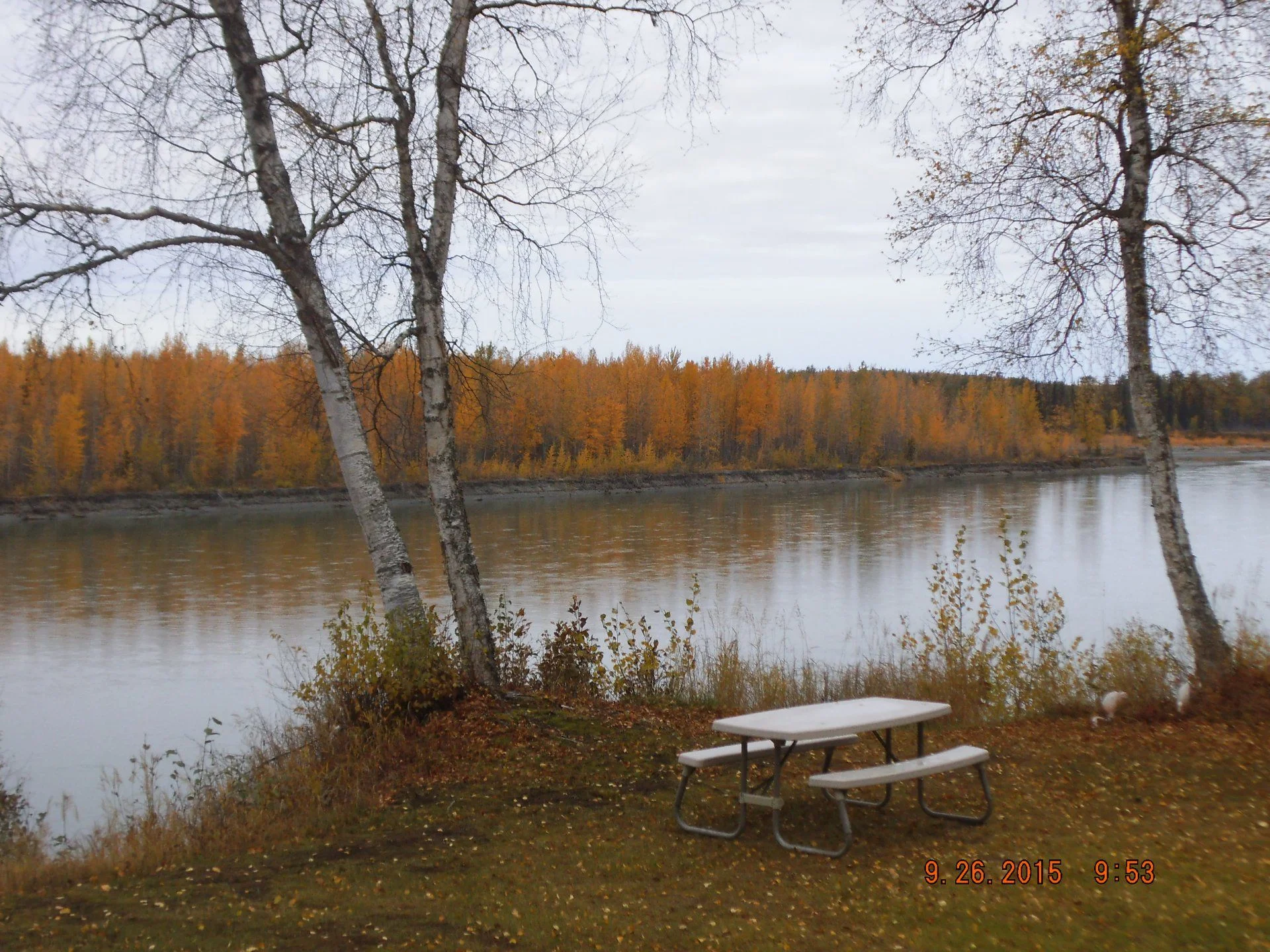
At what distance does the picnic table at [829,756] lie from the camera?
486 centimetres

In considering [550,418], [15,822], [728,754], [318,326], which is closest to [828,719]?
[728,754]

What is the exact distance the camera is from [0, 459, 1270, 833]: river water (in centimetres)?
1233

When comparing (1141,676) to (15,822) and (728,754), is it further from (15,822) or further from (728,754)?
(15,822)

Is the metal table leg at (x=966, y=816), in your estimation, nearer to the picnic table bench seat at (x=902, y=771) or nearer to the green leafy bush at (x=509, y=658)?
the picnic table bench seat at (x=902, y=771)

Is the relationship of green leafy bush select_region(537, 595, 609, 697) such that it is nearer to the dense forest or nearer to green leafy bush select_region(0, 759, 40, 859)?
the dense forest

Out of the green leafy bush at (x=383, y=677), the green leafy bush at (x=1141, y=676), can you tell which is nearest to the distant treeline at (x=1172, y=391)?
the green leafy bush at (x=1141, y=676)

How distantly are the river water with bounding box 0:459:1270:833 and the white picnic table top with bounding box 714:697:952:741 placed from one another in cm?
579

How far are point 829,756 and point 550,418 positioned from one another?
69.1 metres

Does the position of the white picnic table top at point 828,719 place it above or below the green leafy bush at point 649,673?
above

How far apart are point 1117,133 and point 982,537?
832 inches

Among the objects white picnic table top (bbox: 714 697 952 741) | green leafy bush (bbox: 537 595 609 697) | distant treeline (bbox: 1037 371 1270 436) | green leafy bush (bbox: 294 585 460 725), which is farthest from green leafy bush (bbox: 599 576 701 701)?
distant treeline (bbox: 1037 371 1270 436)

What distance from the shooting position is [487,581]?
70.0 ft

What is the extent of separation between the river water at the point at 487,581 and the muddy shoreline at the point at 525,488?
17.5 ft

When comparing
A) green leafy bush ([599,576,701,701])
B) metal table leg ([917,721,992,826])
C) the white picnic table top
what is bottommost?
green leafy bush ([599,576,701,701])
